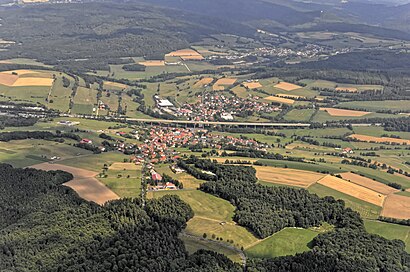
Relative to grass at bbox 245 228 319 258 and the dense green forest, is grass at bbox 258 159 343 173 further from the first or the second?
grass at bbox 245 228 319 258

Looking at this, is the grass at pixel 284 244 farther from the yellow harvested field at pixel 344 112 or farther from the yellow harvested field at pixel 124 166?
the yellow harvested field at pixel 344 112

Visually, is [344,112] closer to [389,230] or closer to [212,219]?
[389,230]

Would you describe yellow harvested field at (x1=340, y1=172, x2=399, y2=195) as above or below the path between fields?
above

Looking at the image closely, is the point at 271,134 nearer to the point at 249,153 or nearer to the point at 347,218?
the point at 249,153

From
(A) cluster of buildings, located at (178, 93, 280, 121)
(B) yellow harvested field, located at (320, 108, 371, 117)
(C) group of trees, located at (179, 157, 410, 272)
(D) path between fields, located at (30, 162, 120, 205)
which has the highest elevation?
(C) group of trees, located at (179, 157, 410, 272)

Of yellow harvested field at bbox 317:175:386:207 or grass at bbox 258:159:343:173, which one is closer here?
yellow harvested field at bbox 317:175:386:207

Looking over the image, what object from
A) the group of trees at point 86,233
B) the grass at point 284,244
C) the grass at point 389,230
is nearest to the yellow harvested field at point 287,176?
the grass at point 389,230

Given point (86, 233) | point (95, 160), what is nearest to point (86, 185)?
point (95, 160)

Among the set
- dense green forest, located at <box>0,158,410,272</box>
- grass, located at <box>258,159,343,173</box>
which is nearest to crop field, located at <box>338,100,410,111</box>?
grass, located at <box>258,159,343,173</box>
